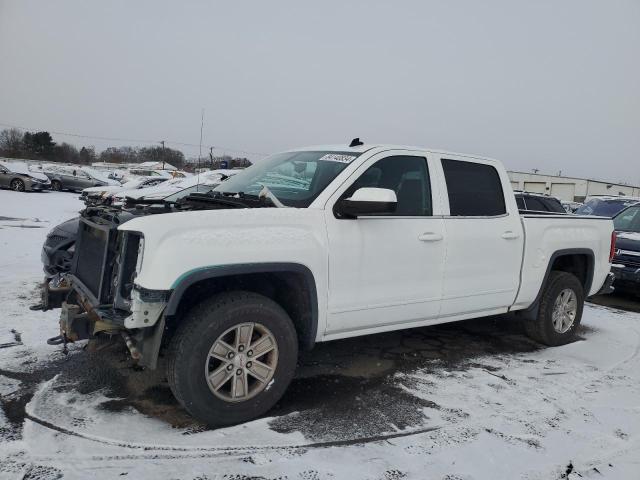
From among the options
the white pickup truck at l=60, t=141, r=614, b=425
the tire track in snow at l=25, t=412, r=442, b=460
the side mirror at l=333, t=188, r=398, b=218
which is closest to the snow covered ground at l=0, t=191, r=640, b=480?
the tire track in snow at l=25, t=412, r=442, b=460

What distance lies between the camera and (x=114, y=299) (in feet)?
10.1

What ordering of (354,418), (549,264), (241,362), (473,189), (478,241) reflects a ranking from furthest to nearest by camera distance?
(549,264) < (473,189) < (478,241) < (354,418) < (241,362)

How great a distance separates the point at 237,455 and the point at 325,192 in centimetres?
188

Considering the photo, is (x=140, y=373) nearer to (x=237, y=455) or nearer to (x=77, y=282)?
(x=77, y=282)

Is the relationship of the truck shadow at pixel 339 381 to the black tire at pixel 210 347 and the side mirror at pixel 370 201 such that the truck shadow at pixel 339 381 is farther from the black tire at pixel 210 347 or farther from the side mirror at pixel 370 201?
the side mirror at pixel 370 201

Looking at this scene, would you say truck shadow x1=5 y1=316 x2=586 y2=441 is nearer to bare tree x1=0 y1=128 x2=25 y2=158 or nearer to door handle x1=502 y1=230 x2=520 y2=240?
door handle x1=502 y1=230 x2=520 y2=240

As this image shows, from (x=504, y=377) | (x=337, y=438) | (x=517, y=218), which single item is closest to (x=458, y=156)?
(x=517, y=218)

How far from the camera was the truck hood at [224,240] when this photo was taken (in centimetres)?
291

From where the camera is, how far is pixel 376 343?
5.19m

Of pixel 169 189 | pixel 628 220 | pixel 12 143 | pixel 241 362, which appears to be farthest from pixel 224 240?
pixel 12 143

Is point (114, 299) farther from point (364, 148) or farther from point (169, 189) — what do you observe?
point (169, 189)

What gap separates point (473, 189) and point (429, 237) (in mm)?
921

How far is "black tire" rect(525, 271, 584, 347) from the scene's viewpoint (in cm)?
533

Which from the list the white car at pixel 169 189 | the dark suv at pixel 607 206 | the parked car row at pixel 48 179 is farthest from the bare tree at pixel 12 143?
the dark suv at pixel 607 206
